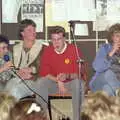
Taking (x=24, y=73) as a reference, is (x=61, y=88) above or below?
below

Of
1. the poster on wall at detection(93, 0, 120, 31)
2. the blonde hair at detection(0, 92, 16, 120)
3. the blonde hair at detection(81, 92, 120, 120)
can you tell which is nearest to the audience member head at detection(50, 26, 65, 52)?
the poster on wall at detection(93, 0, 120, 31)

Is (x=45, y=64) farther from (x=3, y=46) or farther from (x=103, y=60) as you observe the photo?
(x=103, y=60)

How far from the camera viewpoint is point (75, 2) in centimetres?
505

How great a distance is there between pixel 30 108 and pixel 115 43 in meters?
2.52

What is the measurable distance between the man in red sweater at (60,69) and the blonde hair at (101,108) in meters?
2.44

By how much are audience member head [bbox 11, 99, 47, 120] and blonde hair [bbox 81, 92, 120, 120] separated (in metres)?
0.19

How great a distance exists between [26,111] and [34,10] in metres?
3.56

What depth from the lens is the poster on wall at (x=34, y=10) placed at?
505 centimetres

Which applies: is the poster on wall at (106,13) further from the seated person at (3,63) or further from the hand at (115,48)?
the seated person at (3,63)

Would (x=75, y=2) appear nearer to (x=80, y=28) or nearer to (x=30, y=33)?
(x=80, y=28)

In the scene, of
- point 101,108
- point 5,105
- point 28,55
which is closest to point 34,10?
point 28,55

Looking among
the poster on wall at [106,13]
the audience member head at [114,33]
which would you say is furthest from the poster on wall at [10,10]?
the audience member head at [114,33]

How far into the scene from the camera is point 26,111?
159 centimetres

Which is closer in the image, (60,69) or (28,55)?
(60,69)
